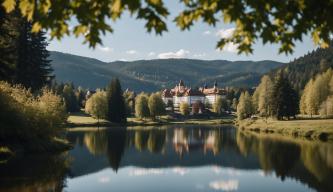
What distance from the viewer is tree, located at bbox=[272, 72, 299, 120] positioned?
3952 inches

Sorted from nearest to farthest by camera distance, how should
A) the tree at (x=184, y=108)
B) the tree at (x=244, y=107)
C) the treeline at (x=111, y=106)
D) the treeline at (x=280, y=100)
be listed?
1. the treeline at (x=280, y=100)
2. the treeline at (x=111, y=106)
3. the tree at (x=244, y=107)
4. the tree at (x=184, y=108)

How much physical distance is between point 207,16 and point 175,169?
111 ft

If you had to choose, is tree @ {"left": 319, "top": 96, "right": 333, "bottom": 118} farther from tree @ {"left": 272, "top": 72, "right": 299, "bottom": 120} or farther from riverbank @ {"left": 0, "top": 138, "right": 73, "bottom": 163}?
riverbank @ {"left": 0, "top": 138, "right": 73, "bottom": 163}

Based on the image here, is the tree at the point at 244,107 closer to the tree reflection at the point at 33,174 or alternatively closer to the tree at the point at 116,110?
the tree at the point at 116,110

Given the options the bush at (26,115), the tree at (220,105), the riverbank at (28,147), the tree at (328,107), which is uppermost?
the tree at (220,105)

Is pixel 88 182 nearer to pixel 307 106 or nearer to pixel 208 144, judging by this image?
pixel 208 144

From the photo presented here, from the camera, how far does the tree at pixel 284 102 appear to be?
329 ft

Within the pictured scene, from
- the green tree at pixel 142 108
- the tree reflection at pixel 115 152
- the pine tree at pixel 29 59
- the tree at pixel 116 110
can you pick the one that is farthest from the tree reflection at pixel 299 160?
the green tree at pixel 142 108

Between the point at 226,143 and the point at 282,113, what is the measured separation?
131 feet

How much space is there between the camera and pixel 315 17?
7852 mm

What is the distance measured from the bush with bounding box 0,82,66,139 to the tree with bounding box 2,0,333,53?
30.3 meters

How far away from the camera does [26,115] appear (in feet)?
130

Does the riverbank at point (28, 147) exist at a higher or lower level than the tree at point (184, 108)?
lower

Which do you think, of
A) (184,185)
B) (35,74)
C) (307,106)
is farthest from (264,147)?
(307,106)
